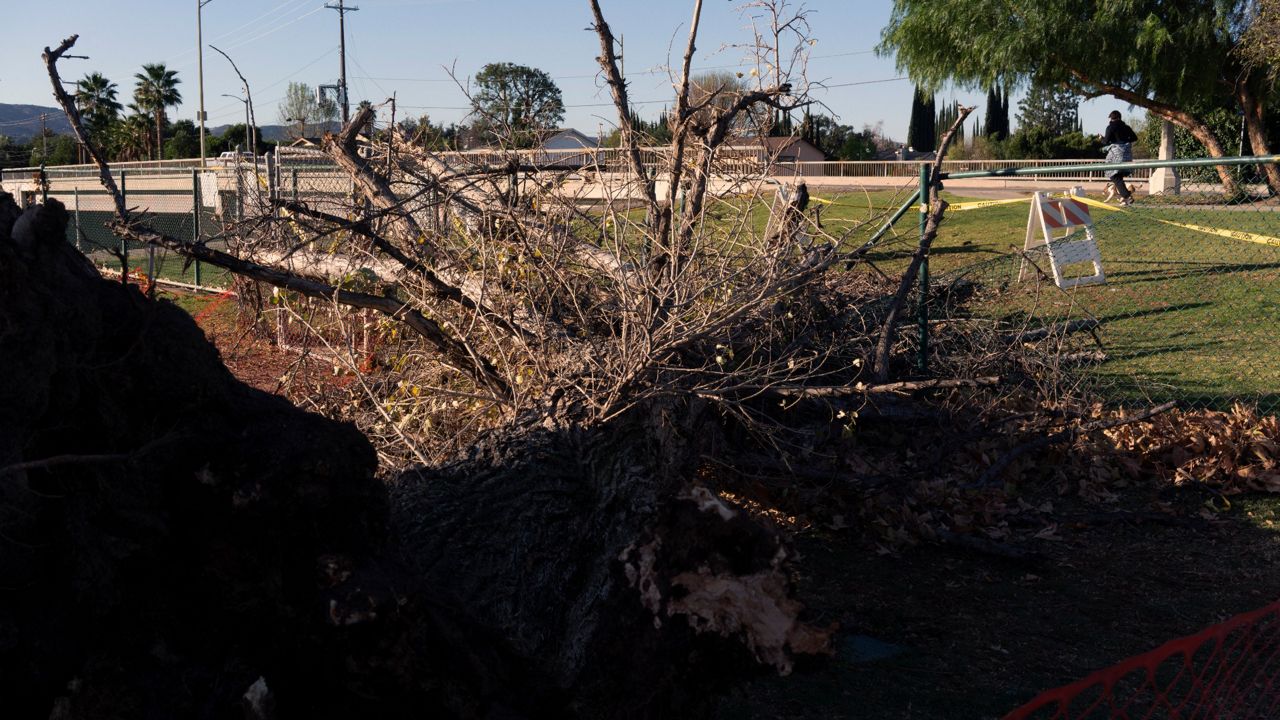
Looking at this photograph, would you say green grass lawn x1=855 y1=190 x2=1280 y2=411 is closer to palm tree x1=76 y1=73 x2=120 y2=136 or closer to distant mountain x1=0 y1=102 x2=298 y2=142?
distant mountain x1=0 y1=102 x2=298 y2=142

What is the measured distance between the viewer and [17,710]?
2184mm

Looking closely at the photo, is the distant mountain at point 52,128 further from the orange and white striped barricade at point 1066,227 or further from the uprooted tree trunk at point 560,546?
the orange and white striped barricade at point 1066,227

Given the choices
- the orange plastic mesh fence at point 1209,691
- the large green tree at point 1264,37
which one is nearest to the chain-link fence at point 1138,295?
the orange plastic mesh fence at point 1209,691

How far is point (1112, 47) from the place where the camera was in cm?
2864

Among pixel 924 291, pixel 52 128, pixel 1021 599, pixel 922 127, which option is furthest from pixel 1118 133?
pixel 52 128

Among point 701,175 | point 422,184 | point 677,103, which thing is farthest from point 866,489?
point 422,184

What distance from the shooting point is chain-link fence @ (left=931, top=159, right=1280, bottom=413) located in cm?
785

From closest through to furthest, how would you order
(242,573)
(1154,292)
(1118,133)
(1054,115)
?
(242,573), (1154,292), (1118,133), (1054,115)

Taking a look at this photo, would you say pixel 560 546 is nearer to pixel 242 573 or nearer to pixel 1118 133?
pixel 242 573

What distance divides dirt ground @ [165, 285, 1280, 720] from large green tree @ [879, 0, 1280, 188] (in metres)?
25.7

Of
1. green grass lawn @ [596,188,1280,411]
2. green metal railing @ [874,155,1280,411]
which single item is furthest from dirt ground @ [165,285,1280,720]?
green grass lawn @ [596,188,1280,411]

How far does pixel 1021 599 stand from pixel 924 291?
9.27ft

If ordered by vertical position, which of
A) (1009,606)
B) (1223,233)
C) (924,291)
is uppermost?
(1223,233)

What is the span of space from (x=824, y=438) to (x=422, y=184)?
256cm
